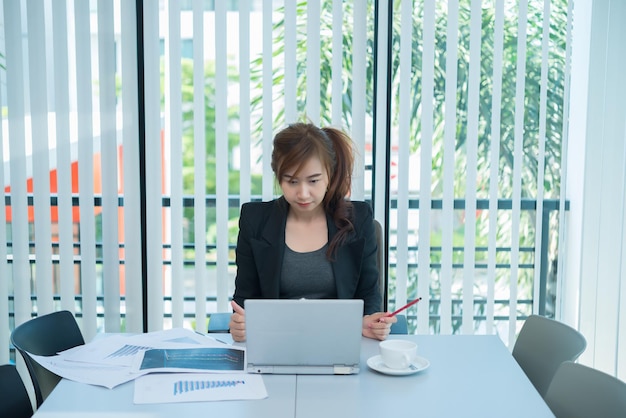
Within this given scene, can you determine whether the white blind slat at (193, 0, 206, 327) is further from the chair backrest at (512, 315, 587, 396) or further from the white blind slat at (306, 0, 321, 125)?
the chair backrest at (512, 315, 587, 396)

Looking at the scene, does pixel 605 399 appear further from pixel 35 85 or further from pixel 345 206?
pixel 35 85

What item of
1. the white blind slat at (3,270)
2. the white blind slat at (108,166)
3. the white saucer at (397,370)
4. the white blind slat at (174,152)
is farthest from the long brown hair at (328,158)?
the white blind slat at (3,270)

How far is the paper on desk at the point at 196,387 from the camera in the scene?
1.93 meters

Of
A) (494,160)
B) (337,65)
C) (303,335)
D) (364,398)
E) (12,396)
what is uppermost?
(337,65)

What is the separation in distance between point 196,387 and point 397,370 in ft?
1.81

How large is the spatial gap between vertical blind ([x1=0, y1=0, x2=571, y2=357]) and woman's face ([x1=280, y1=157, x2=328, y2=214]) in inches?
35.3

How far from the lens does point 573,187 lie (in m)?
3.57

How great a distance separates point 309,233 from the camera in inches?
109

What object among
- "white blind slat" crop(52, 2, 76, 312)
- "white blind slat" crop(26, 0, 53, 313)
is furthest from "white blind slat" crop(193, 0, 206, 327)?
"white blind slat" crop(26, 0, 53, 313)

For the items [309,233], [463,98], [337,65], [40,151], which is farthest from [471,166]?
[40,151]

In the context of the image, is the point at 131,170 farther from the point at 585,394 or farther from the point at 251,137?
the point at 585,394

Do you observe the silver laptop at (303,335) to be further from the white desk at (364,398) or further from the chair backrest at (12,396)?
the chair backrest at (12,396)

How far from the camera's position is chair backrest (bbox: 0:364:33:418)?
87.7 inches

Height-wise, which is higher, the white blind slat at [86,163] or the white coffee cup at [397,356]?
the white blind slat at [86,163]
